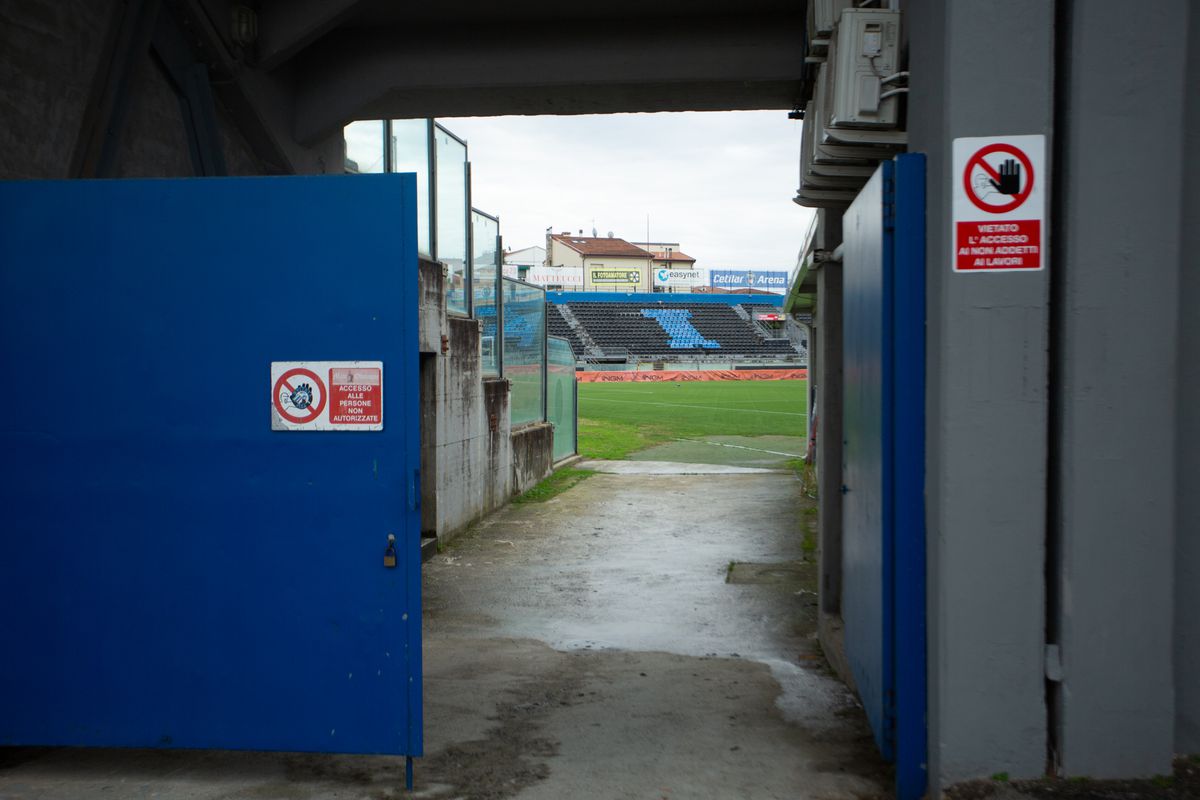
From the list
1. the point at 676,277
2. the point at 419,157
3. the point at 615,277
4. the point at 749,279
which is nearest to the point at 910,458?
the point at 419,157

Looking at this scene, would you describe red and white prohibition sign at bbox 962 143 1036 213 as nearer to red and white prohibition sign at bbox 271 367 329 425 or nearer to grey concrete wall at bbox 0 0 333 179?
red and white prohibition sign at bbox 271 367 329 425

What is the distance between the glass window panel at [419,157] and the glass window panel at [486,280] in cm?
166

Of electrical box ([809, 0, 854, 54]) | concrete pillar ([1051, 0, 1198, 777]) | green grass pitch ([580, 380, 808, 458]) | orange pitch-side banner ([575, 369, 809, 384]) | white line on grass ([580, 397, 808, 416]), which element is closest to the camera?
concrete pillar ([1051, 0, 1198, 777])

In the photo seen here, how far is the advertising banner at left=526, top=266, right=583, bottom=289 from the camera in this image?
10572 cm

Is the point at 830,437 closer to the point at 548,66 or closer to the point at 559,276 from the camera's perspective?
the point at 548,66

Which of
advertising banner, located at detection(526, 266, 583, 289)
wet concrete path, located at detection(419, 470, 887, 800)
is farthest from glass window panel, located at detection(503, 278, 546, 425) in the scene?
advertising banner, located at detection(526, 266, 583, 289)

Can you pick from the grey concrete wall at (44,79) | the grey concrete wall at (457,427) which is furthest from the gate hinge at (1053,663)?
the grey concrete wall at (457,427)

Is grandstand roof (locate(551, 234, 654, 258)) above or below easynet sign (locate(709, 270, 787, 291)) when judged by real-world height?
above

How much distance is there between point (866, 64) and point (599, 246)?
120441mm

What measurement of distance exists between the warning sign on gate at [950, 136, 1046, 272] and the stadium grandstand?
229 feet

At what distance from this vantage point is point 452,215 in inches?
498

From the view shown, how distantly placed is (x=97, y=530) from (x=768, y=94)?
559 centimetres

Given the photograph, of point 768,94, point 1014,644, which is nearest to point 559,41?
point 768,94

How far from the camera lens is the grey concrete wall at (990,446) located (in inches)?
149
